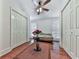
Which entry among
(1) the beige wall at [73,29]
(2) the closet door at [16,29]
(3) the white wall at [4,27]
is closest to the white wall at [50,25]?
(2) the closet door at [16,29]

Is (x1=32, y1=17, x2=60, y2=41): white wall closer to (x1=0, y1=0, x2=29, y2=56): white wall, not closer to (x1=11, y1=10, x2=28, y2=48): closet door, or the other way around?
(x1=11, y1=10, x2=28, y2=48): closet door

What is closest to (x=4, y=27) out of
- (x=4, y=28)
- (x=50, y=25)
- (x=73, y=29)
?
(x=4, y=28)

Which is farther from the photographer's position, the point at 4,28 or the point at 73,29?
the point at 4,28

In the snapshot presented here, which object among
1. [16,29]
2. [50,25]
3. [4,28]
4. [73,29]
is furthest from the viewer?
[50,25]

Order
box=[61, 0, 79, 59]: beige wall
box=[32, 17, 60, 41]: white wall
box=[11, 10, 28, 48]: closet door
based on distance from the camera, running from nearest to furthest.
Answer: box=[61, 0, 79, 59]: beige wall, box=[11, 10, 28, 48]: closet door, box=[32, 17, 60, 41]: white wall

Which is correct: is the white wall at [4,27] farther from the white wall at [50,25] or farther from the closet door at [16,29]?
the white wall at [50,25]

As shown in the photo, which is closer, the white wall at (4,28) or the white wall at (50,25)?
the white wall at (4,28)

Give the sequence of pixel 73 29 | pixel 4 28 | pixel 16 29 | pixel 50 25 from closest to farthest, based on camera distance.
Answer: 1. pixel 73 29
2. pixel 4 28
3. pixel 16 29
4. pixel 50 25

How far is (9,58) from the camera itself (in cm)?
310

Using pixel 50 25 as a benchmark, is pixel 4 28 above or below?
below

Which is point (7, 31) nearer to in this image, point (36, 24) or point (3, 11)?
point (3, 11)

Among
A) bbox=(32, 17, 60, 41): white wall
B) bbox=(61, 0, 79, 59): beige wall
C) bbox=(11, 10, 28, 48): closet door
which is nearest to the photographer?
bbox=(61, 0, 79, 59): beige wall

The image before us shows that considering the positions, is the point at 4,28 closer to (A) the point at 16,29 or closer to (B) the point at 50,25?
(A) the point at 16,29

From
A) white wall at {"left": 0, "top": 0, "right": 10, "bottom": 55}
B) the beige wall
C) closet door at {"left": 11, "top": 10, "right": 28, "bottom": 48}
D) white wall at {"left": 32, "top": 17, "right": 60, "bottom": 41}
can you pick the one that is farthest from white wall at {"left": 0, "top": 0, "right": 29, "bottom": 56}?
white wall at {"left": 32, "top": 17, "right": 60, "bottom": 41}
